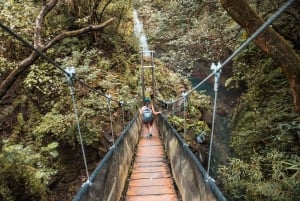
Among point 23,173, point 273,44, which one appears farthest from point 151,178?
point 273,44

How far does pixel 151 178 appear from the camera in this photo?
3.00 metres

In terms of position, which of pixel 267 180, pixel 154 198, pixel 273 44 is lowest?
pixel 154 198

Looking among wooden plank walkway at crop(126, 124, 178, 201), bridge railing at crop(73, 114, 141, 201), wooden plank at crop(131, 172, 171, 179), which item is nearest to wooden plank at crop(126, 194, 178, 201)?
wooden plank walkway at crop(126, 124, 178, 201)

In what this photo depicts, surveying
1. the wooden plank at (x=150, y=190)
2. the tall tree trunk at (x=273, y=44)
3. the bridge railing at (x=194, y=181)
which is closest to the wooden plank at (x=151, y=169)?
the wooden plank at (x=150, y=190)

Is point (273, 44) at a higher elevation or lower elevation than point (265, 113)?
higher

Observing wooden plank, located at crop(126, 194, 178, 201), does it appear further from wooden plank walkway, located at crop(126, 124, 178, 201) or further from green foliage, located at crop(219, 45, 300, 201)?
green foliage, located at crop(219, 45, 300, 201)

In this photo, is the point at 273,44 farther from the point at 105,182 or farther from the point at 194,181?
the point at 105,182

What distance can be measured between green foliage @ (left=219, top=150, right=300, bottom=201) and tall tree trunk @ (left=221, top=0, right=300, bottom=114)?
0.53 meters

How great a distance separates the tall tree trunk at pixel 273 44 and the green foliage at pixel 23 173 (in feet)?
6.70

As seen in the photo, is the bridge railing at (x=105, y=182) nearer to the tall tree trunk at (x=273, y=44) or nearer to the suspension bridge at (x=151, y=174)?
the suspension bridge at (x=151, y=174)

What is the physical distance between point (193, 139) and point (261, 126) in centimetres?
267

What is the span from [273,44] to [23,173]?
2.80m

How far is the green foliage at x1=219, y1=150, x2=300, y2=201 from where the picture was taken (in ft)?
6.80

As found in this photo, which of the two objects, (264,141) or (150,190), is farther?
(264,141)
